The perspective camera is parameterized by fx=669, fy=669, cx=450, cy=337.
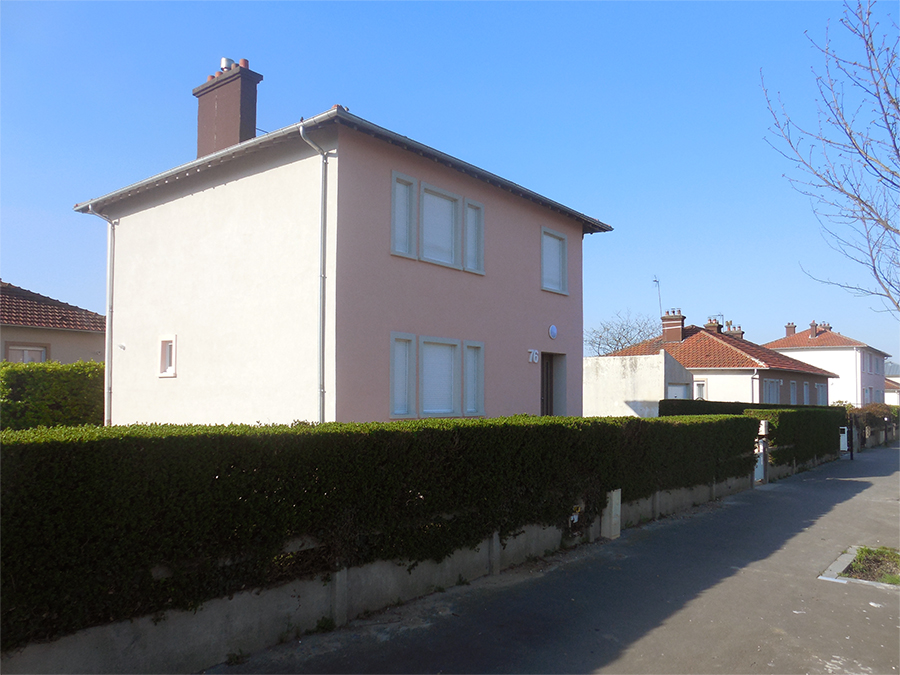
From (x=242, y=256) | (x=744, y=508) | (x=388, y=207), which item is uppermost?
(x=388, y=207)

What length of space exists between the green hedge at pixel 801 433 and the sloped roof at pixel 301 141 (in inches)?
277

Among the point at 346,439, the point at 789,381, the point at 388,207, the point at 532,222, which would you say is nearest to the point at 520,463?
the point at 346,439

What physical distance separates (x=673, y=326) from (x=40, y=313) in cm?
2899

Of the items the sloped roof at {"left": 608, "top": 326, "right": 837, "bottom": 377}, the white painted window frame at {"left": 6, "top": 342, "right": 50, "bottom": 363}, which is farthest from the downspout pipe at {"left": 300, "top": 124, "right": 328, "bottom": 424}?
the sloped roof at {"left": 608, "top": 326, "right": 837, "bottom": 377}

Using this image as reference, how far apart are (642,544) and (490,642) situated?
4335 mm

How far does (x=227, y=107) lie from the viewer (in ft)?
44.8

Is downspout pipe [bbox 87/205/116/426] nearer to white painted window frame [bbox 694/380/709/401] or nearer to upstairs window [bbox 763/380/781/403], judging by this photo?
white painted window frame [bbox 694/380/709/401]

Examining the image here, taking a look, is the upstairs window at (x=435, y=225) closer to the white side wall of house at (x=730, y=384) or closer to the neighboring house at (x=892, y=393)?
the white side wall of house at (x=730, y=384)

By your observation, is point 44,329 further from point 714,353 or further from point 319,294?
point 714,353

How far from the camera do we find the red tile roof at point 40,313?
22.0m

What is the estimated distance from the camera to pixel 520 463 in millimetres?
7621

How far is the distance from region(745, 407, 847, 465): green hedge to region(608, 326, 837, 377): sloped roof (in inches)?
274

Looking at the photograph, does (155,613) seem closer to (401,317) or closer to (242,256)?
(401,317)

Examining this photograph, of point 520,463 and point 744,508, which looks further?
point 744,508
